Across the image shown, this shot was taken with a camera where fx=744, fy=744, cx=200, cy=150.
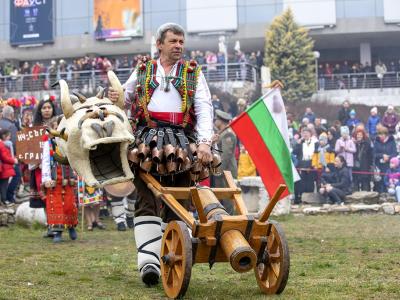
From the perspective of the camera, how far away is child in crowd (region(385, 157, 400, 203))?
1571 centimetres

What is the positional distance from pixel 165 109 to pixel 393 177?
11166mm

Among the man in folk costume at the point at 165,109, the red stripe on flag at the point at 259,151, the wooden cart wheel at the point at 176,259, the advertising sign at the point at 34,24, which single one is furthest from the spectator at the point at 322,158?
the advertising sign at the point at 34,24

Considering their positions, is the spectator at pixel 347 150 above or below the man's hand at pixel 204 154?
above

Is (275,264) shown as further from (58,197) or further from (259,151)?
(259,151)

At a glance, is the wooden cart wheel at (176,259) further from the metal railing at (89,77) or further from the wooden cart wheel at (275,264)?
the metal railing at (89,77)

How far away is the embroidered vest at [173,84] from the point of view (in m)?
5.61

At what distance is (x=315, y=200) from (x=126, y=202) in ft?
16.2

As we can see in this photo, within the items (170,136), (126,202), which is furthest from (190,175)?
(126,202)

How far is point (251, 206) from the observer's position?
13.7m

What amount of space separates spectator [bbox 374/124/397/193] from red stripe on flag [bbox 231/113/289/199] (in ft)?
18.7

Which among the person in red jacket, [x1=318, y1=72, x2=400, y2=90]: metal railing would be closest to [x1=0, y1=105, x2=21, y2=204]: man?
the person in red jacket

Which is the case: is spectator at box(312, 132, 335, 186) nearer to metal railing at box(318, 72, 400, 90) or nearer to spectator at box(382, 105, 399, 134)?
spectator at box(382, 105, 399, 134)

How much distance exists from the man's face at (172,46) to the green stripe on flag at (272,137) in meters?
5.39

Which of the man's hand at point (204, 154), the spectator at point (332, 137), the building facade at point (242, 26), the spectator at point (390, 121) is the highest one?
the building facade at point (242, 26)
